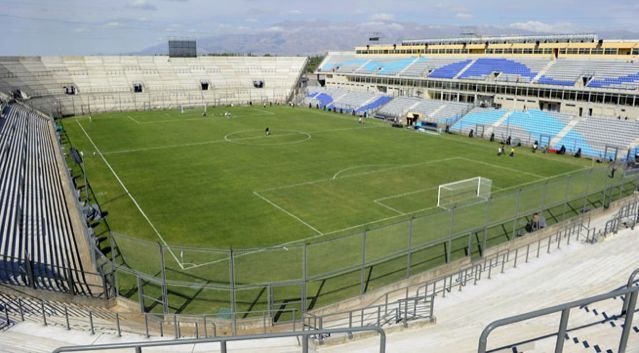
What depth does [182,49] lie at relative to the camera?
90.8 metres

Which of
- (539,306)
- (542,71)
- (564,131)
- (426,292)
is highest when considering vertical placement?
(542,71)

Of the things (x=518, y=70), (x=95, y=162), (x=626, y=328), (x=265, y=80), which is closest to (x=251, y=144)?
(x=95, y=162)

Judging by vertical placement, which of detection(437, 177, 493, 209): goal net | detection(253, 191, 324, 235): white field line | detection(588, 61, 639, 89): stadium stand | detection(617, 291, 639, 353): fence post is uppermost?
detection(588, 61, 639, 89): stadium stand

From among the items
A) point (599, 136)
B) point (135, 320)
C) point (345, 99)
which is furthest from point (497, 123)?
point (135, 320)

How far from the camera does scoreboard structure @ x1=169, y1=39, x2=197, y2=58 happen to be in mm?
90125

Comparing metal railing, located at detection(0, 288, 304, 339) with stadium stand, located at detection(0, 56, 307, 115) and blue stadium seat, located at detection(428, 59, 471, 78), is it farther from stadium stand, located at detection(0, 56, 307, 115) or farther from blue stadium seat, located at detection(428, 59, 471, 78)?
blue stadium seat, located at detection(428, 59, 471, 78)

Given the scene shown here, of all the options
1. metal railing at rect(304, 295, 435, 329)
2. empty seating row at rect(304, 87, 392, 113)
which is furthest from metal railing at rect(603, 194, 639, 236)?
empty seating row at rect(304, 87, 392, 113)

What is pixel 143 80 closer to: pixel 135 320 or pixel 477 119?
pixel 477 119

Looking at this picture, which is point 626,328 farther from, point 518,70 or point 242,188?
point 518,70

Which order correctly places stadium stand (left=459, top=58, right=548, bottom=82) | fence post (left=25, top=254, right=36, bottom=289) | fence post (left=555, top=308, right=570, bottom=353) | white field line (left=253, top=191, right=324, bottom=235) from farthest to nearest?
stadium stand (left=459, top=58, right=548, bottom=82) → white field line (left=253, top=191, right=324, bottom=235) → fence post (left=25, top=254, right=36, bottom=289) → fence post (left=555, top=308, right=570, bottom=353)

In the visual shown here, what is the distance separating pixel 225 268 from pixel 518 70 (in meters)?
55.7

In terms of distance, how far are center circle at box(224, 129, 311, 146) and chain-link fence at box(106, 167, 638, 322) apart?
2847cm

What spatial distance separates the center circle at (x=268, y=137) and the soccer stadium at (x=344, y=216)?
419mm

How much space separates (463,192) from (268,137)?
27008 mm
